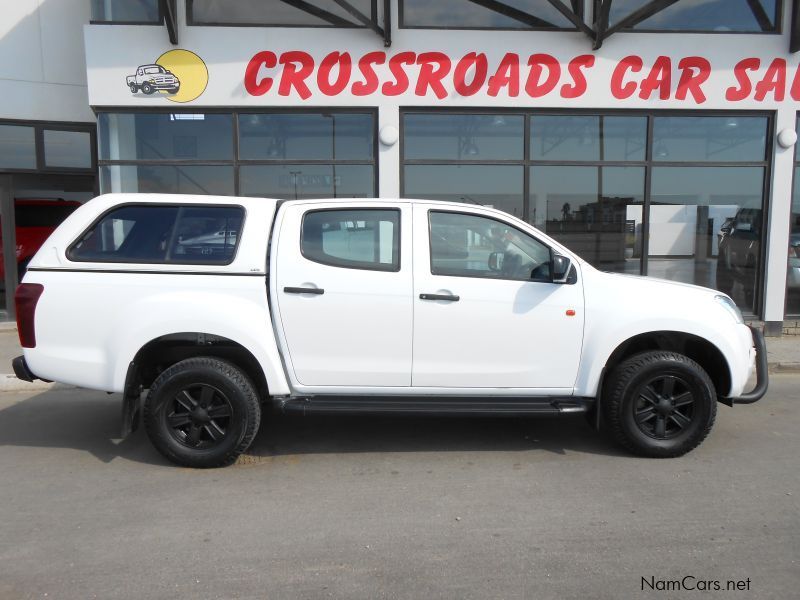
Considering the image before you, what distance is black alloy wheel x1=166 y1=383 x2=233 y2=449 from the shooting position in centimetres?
421

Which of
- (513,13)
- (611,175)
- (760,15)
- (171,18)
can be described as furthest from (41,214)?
(760,15)

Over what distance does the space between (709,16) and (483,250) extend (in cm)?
721

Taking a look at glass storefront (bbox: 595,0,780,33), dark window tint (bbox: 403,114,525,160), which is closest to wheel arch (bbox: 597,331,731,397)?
dark window tint (bbox: 403,114,525,160)

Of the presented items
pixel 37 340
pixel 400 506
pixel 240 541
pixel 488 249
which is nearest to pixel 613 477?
pixel 400 506

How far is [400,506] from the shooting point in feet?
12.1

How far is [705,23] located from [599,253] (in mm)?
3704

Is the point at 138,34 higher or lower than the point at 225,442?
higher

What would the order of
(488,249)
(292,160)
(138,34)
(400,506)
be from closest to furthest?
1. (400,506)
2. (488,249)
3. (138,34)
4. (292,160)

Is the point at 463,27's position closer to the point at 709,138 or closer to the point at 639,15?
the point at 639,15

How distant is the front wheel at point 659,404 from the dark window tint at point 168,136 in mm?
6836

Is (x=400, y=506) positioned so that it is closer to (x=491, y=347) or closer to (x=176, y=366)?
(x=491, y=347)

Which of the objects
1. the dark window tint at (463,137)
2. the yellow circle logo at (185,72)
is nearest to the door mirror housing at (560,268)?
the dark window tint at (463,137)

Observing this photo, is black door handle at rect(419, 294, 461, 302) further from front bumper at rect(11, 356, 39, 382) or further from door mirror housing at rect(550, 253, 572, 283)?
front bumper at rect(11, 356, 39, 382)

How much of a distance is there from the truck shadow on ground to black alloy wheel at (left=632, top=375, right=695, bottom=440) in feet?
1.10
